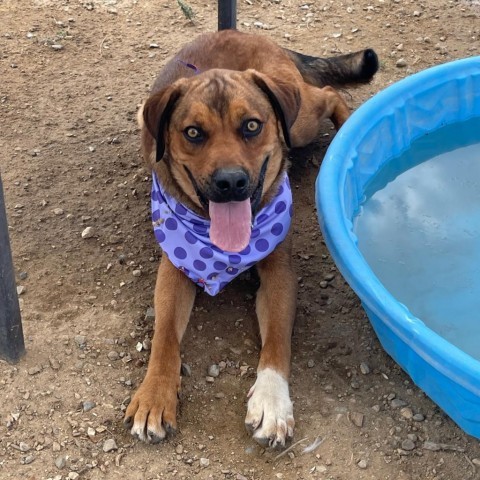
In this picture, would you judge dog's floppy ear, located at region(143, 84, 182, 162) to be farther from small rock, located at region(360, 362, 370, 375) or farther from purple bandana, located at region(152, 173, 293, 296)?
small rock, located at region(360, 362, 370, 375)

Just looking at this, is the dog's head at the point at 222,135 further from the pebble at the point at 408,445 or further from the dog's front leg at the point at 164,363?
the pebble at the point at 408,445

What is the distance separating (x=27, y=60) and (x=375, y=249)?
11.6 feet

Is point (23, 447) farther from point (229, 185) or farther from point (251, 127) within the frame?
point (251, 127)

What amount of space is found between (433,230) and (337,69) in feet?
4.90

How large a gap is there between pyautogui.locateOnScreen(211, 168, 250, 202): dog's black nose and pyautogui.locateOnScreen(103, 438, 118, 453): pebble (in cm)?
123

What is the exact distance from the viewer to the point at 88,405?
3.46 meters

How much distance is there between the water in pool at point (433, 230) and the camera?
3908 millimetres

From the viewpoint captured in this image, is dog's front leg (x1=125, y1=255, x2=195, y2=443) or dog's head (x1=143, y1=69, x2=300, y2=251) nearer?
dog's front leg (x1=125, y1=255, x2=195, y2=443)

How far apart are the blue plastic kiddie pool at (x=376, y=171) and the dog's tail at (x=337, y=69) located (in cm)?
65

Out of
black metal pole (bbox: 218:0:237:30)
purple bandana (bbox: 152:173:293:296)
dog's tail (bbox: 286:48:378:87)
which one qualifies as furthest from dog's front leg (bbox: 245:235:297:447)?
black metal pole (bbox: 218:0:237:30)

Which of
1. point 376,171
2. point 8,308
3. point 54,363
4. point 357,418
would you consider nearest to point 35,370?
point 54,363

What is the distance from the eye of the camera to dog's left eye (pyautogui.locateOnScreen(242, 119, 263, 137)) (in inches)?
139

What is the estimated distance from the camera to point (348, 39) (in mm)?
6312

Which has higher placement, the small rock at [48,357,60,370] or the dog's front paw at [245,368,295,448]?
the dog's front paw at [245,368,295,448]
